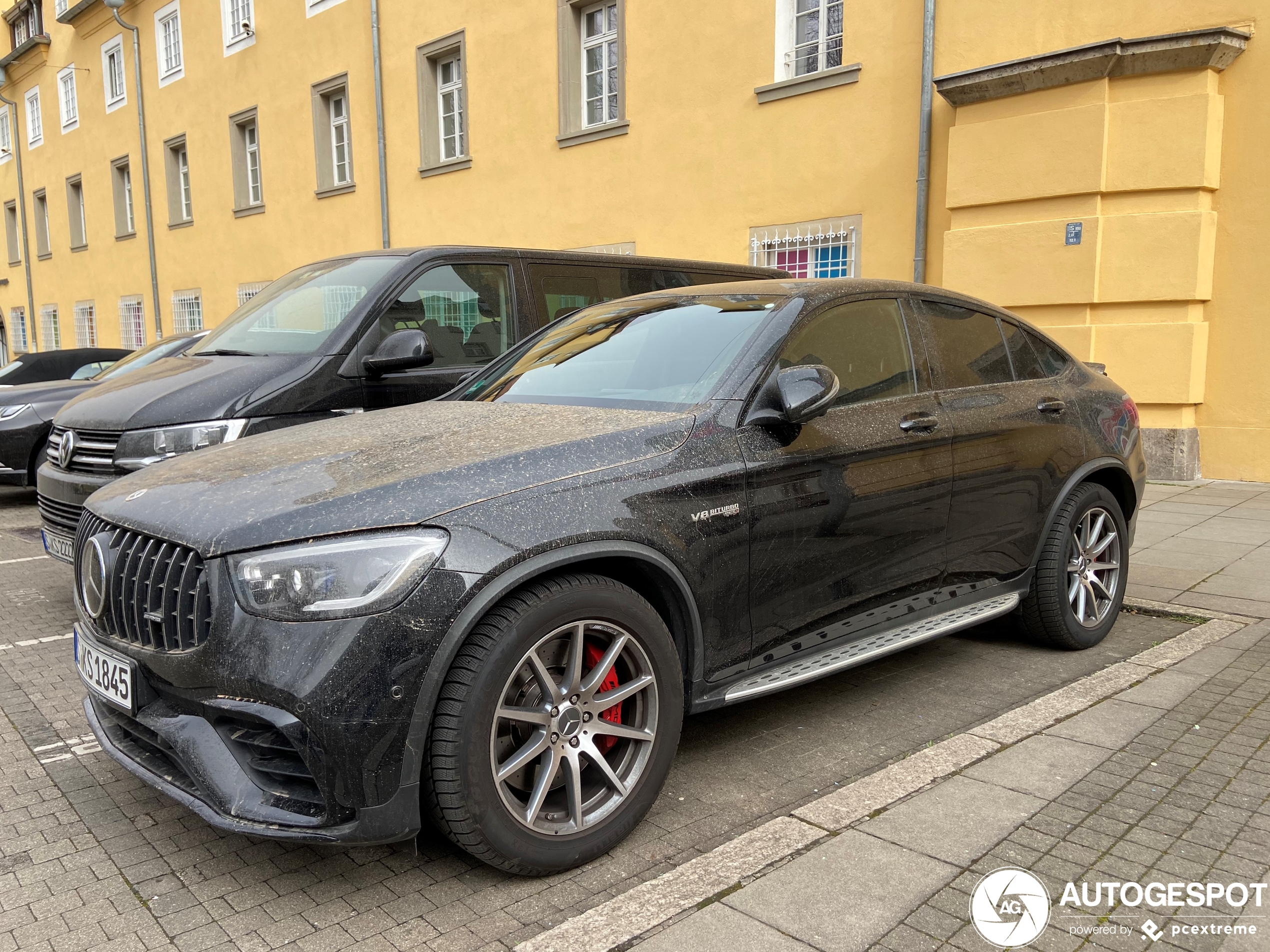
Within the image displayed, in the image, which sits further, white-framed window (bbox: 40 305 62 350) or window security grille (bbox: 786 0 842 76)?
white-framed window (bbox: 40 305 62 350)

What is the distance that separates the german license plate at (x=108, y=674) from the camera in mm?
2697

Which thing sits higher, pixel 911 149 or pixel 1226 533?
pixel 911 149

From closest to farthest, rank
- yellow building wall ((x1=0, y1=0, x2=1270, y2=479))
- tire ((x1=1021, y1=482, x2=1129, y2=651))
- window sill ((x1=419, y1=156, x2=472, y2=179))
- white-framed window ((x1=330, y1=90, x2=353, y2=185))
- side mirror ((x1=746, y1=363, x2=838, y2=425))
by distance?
1. side mirror ((x1=746, y1=363, x2=838, y2=425))
2. tire ((x1=1021, y1=482, x2=1129, y2=651))
3. yellow building wall ((x1=0, y1=0, x2=1270, y2=479))
4. window sill ((x1=419, y1=156, x2=472, y2=179))
5. white-framed window ((x1=330, y1=90, x2=353, y2=185))

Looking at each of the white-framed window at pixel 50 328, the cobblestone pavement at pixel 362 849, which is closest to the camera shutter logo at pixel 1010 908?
the cobblestone pavement at pixel 362 849

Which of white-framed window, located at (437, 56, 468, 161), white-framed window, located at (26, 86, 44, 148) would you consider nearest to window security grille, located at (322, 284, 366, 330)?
white-framed window, located at (437, 56, 468, 161)

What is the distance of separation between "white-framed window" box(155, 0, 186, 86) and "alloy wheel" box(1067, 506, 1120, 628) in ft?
76.2

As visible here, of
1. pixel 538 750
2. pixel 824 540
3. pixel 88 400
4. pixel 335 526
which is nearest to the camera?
pixel 335 526

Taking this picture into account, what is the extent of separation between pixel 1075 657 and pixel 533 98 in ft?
39.9

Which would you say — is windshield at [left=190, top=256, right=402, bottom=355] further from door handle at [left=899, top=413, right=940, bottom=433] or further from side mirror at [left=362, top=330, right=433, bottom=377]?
door handle at [left=899, top=413, right=940, bottom=433]

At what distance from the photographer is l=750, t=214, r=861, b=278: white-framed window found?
36.7ft

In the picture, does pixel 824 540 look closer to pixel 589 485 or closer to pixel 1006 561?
pixel 589 485

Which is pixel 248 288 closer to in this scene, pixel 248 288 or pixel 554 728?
pixel 248 288

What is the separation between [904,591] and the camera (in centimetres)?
378

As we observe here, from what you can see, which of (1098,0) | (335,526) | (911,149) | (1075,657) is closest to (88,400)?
(335,526)
